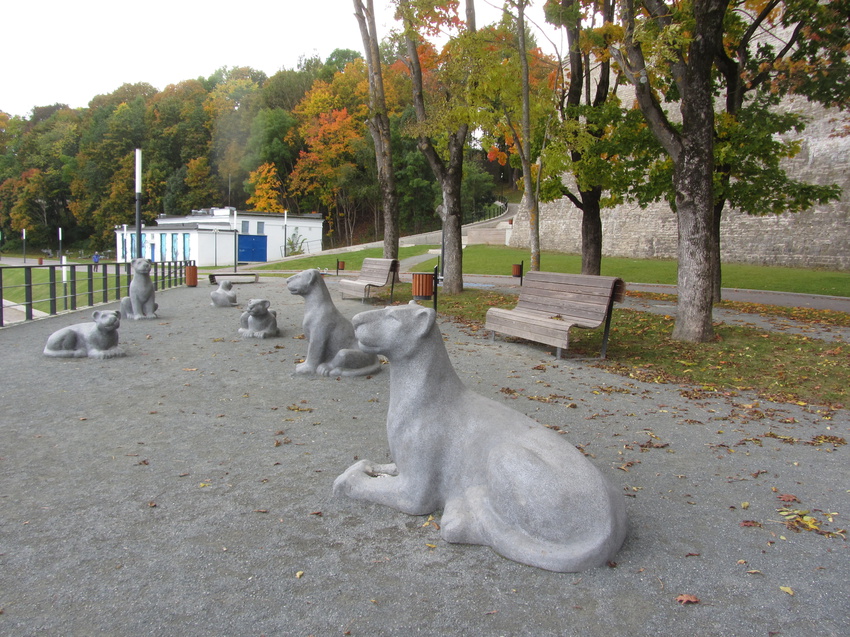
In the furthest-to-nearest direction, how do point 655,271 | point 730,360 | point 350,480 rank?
point 655,271 → point 730,360 → point 350,480

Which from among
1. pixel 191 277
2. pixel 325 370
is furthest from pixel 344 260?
pixel 325 370

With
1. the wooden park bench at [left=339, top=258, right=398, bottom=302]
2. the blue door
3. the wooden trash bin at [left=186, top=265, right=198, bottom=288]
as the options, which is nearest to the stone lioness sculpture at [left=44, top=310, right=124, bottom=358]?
the wooden park bench at [left=339, top=258, right=398, bottom=302]

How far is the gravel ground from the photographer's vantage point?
2.68 m

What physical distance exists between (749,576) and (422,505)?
183 cm

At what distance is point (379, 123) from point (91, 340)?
11289 millimetres

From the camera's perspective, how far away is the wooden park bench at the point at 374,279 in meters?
14.6

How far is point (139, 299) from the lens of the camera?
452 inches

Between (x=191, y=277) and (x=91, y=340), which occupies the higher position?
(x=191, y=277)

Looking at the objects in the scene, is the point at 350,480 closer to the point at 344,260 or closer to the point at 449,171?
the point at 449,171

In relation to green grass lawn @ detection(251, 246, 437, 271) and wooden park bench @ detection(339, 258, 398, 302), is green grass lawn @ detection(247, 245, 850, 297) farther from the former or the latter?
wooden park bench @ detection(339, 258, 398, 302)

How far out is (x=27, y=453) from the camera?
4.47 meters

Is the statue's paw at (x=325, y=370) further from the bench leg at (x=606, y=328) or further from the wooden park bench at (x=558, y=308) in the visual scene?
the bench leg at (x=606, y=328)

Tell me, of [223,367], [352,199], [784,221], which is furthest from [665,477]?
[352,199]

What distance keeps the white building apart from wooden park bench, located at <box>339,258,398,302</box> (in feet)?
74.0
